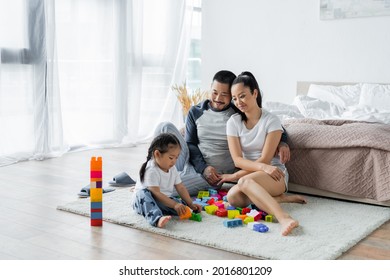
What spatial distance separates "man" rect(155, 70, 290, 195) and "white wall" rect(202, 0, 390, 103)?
2105mm

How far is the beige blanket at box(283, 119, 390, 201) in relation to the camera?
2.79 meters

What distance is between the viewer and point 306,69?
5.05 meters

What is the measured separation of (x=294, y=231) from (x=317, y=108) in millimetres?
1997

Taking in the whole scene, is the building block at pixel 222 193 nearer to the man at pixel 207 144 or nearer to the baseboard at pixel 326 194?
the man at pixel 207 144

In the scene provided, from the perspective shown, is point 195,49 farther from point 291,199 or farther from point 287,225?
point 287,225

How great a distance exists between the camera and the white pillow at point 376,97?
420 centimetres

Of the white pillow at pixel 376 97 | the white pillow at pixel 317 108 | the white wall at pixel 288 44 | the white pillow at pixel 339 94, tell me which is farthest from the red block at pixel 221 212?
the white wall at pixel 288 44

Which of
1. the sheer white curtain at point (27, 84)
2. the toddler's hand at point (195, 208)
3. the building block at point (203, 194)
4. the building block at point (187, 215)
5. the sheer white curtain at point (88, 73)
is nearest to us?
the building block at point (187, 215)

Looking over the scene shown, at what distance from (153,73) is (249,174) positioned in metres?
3.17

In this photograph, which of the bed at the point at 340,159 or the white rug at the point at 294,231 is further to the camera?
the bed at the point at 340,159

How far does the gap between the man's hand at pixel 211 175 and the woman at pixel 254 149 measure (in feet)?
0.72

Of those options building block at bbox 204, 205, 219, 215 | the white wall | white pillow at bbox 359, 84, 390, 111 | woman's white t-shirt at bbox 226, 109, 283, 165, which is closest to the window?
the white wall

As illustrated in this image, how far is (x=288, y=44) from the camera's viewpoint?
16.9 ft

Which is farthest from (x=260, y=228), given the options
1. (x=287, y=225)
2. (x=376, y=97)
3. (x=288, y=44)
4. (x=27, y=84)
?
(x=288, y=44)
